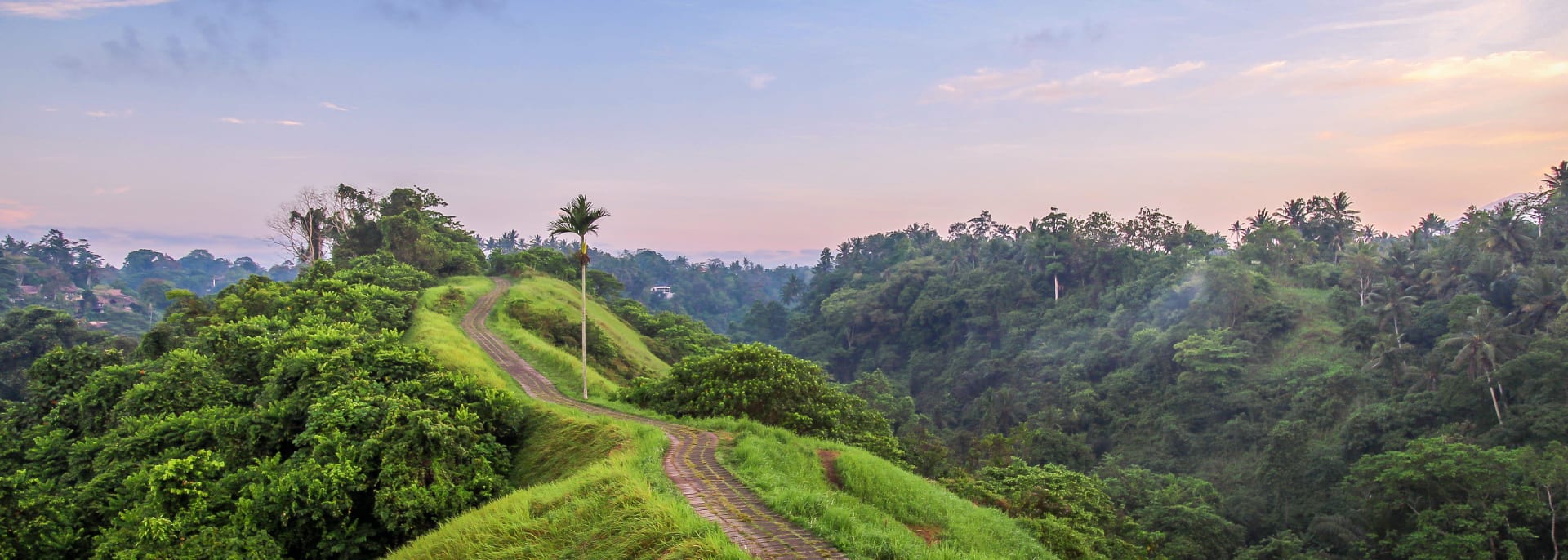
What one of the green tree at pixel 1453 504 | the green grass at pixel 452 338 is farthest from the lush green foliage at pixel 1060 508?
the green grass at pixel 452 338

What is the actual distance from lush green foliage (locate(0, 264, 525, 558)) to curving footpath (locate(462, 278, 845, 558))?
10.7 feet

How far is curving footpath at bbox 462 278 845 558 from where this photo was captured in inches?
309

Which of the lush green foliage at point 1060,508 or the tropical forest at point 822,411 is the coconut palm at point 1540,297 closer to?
the tropical forest at point 822,411

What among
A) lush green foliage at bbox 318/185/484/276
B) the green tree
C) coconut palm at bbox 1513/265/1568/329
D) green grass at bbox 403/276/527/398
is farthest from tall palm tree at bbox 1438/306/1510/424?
lush green foliage at bbox 318/185/484/276

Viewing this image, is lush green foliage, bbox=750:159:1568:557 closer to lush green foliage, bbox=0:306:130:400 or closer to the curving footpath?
the curving footpath

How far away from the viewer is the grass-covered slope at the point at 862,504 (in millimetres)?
8352

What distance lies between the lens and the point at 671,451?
1339 centimetres

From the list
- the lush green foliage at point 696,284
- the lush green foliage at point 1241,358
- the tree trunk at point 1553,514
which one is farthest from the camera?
the lush green foliage at point 696,284

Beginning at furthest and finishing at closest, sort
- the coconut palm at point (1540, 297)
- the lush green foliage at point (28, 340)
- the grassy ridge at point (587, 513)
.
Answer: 1. the lush green foliage at point (28, 340)
2. the coconut palm at point (1540, 297)
3. the grassy ridge at point (587, 513)

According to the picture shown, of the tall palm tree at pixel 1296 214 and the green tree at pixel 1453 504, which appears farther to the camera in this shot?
the tall palm tree at pixel 1296 214

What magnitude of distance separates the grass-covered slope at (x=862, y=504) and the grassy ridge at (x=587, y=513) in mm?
1449

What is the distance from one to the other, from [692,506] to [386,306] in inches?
939

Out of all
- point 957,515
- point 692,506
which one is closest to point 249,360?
point 692,506

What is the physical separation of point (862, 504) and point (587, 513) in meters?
4.52
